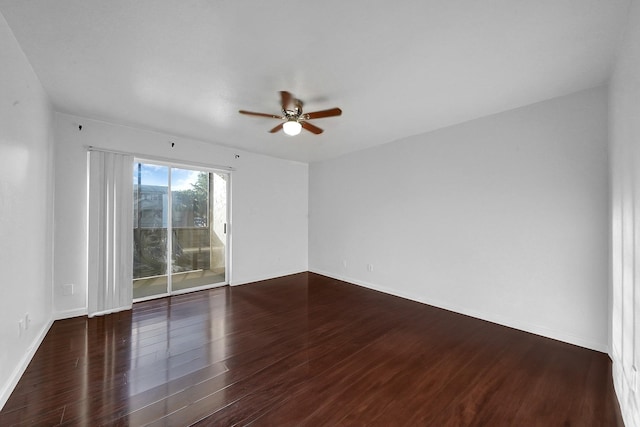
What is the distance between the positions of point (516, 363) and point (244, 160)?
4749 millimetres

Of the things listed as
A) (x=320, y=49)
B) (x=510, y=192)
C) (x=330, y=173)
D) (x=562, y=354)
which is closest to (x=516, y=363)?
(x=562, y=354)

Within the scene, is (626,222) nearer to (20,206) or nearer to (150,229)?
Answer: (20,206)

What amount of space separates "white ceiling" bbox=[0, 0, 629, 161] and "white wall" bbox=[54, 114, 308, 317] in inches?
17.2

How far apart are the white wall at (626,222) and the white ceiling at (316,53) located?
264mm

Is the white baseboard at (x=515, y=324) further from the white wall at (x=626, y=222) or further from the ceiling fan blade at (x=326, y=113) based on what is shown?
the ceiling fan blade at (x=326, y=113)

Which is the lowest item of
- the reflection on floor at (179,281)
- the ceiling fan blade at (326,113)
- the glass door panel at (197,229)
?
the reflection on floor at (179,281)

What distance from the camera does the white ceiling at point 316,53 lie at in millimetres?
1557

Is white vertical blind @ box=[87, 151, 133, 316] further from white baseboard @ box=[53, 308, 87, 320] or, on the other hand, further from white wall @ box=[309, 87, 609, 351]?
white wall @ box=[309, 87, 609, 351]

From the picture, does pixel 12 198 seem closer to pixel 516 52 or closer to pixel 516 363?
pixel 516 52

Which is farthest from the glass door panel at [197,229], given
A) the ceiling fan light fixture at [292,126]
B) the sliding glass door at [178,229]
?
the ceiling fan light fixture at [292,126]

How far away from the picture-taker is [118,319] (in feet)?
10.3

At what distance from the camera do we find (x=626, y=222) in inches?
70.9

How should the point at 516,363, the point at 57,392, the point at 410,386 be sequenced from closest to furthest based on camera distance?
the point at 57,392, the point at 410,386, the point at 516,363

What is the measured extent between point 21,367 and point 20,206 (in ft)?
4.26
